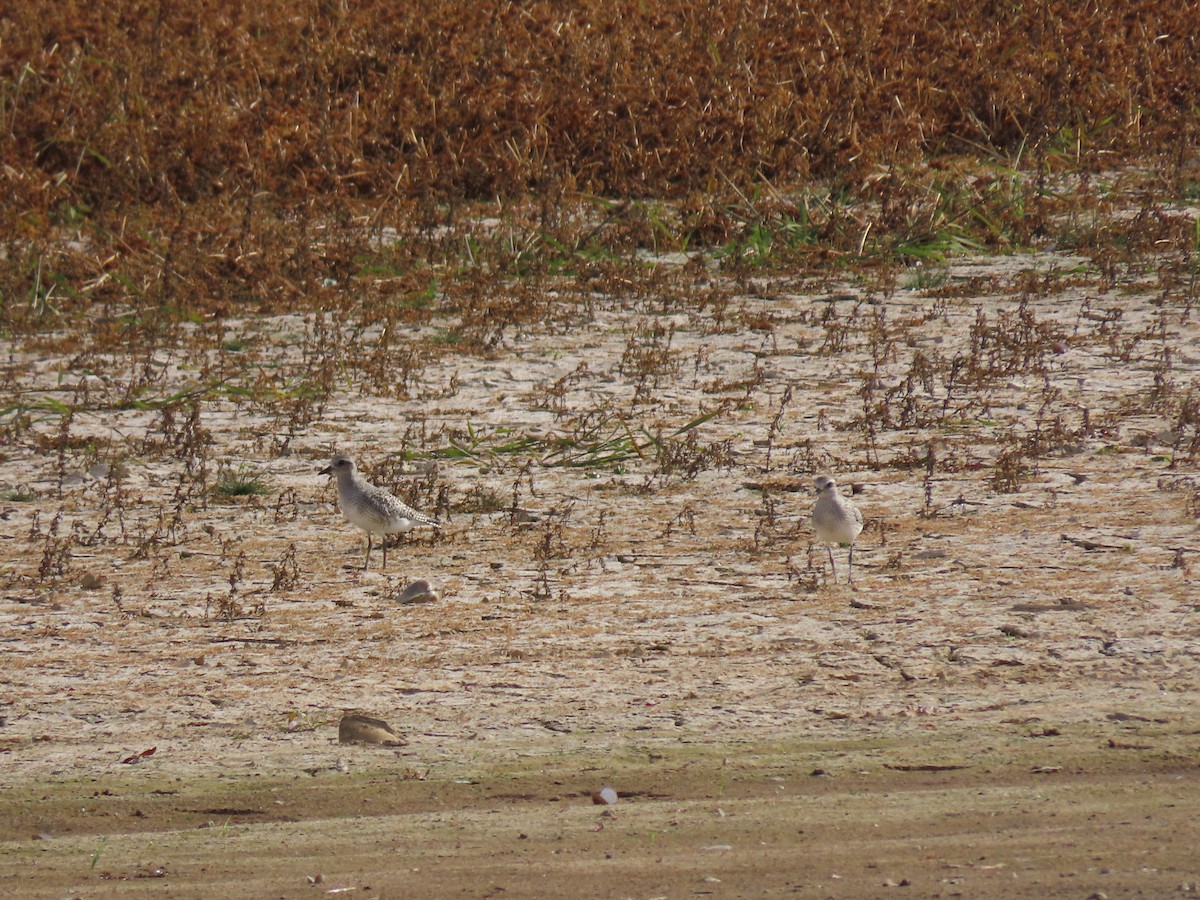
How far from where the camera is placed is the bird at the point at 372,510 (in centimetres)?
873

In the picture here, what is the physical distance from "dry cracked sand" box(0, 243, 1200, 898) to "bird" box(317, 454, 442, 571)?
0.80 feet

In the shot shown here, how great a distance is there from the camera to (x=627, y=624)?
25.6ft

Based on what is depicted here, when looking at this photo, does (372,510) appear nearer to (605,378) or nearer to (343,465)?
(343,465)

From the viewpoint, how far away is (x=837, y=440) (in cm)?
1084

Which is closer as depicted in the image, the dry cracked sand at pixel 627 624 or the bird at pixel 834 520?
the dry cracked sand at pixel 627 624

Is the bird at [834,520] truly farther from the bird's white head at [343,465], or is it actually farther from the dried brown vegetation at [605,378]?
the bird's white head at [343,465]

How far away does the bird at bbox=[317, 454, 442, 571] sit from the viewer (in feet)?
28.6

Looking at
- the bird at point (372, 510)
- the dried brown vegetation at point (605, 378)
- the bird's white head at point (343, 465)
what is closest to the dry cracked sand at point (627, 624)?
the dried brown vegetation at point (605, 378)

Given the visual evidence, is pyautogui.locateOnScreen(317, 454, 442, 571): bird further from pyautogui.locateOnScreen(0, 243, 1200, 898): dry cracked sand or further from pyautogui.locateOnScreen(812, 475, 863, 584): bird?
pyautogui.locateOnScreen(812, 475, 863, 584): bird

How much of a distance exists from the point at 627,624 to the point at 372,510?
168 cm

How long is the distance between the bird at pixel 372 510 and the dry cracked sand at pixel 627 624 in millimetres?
244

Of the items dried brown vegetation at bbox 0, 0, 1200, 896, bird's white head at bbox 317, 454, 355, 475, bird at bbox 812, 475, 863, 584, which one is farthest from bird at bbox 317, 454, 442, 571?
bird at bbox 812, 475, 863, 584

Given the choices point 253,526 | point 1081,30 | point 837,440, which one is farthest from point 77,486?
point 1081,30

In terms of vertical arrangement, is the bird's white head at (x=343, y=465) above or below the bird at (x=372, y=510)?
above
